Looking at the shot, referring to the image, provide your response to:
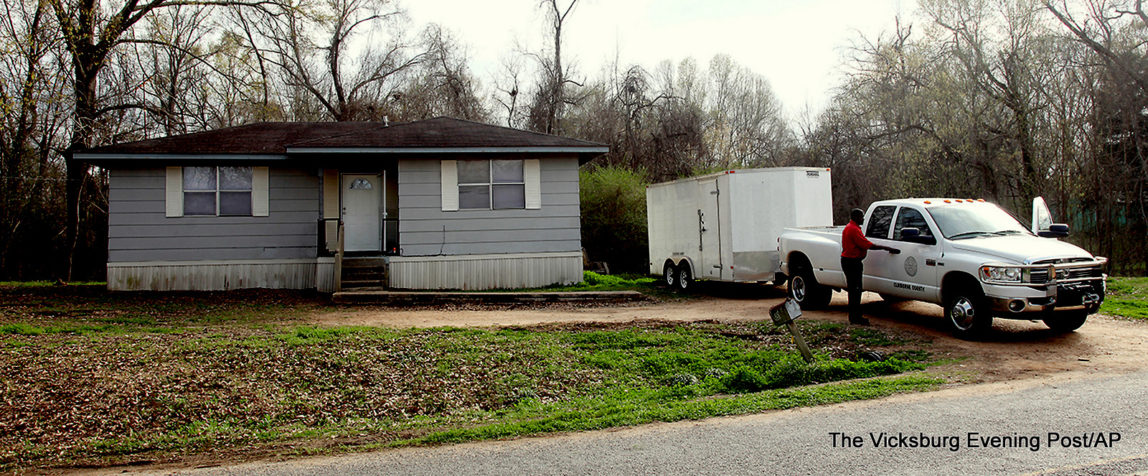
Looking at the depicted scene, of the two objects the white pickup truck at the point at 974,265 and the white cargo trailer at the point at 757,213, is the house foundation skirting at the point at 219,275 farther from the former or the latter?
the white pickup truck at the point at 974,265

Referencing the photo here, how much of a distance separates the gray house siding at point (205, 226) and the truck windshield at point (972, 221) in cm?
1382

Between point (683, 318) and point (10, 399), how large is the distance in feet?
28.8

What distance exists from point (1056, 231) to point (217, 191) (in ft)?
55.3

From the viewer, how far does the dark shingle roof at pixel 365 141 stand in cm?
1689

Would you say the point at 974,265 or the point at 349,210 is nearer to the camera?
the point at 974,265

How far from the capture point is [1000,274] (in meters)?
9.10

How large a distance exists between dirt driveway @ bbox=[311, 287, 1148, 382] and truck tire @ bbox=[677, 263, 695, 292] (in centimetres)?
49

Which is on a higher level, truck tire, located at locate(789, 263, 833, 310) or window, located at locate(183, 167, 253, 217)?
window, located at locate(183, 167, 253, 217)

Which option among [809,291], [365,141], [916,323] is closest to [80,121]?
[365,141]

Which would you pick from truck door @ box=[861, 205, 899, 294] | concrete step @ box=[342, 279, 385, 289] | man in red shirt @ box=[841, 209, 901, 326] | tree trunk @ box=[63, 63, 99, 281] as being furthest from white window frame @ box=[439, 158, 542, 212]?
tree trunk @ box=[63, 63, 99, 281]

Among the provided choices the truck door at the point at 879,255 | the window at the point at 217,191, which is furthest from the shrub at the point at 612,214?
the truck door at the point at 879,255

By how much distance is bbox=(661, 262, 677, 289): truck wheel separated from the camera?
56.7 feet

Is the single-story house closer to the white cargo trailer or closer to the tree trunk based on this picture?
the tree trunk

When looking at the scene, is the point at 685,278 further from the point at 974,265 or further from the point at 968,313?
the point at 974,265
